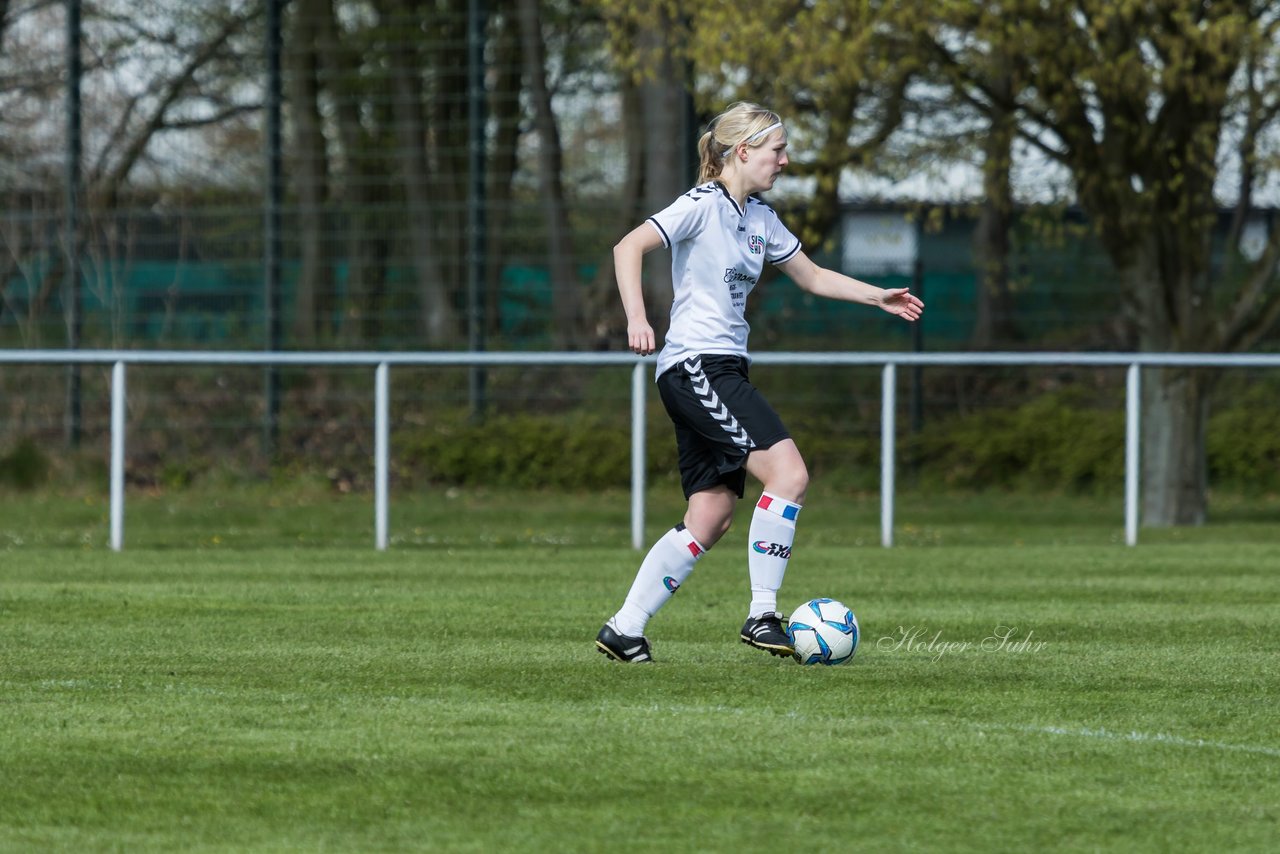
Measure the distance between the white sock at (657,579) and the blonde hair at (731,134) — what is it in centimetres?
125

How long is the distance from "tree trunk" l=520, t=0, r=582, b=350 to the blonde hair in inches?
515

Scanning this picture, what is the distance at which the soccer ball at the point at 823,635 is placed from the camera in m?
6.75

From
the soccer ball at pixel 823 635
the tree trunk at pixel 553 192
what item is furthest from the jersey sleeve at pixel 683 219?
the tree trunk at pixel 553 192

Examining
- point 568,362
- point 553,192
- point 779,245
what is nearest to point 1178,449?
point 568,362

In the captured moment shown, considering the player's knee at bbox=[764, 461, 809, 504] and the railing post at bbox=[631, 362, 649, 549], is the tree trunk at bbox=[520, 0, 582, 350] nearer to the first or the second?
the railing post at bbox=[631, 362, 649, 549]

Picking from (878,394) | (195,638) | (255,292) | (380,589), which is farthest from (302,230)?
(195,638)

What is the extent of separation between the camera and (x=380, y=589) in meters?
9.98

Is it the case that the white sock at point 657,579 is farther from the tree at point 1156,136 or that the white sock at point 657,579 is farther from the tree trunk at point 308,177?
the tree trunk at point 308,177

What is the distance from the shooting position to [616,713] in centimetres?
561

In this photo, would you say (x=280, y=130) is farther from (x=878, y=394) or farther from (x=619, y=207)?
(x=878, y=394)

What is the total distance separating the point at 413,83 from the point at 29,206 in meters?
4.31

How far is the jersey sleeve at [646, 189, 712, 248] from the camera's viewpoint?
22.1ft

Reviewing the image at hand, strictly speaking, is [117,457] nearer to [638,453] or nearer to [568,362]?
[568,362]

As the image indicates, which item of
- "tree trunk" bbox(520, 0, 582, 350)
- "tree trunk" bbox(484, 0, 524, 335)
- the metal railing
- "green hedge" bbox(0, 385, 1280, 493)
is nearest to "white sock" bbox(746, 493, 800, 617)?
the metal railing
